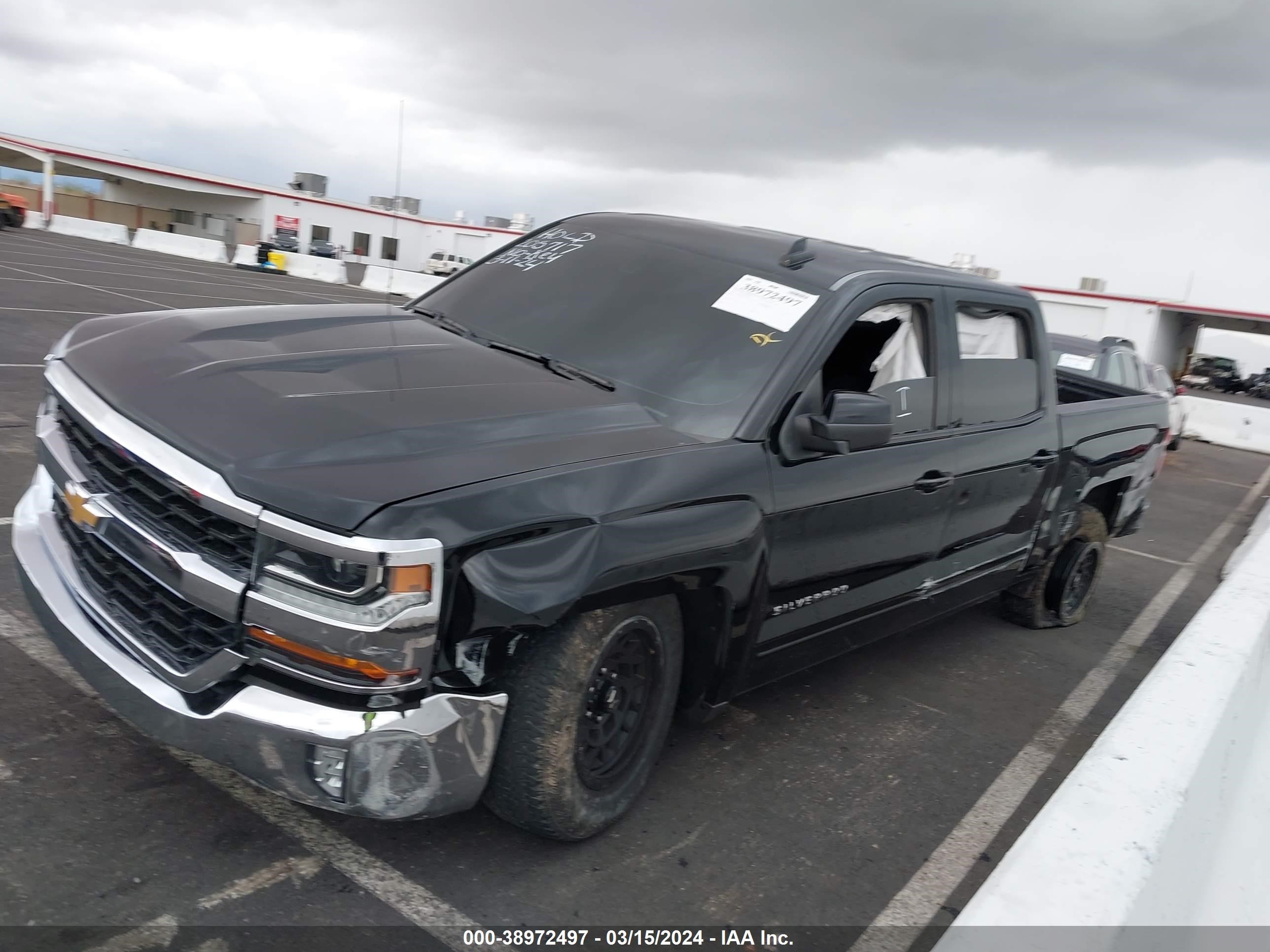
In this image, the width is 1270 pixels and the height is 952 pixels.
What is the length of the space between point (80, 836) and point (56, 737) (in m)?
0.55

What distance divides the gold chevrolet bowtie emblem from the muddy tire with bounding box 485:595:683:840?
125cm

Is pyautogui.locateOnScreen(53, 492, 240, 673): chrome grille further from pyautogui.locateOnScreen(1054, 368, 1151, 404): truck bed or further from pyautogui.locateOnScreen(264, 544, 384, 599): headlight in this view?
pyautogui.locateOnScreen(1054, 368, 1151, 404): truck bed

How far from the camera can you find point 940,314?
4211 millimetres

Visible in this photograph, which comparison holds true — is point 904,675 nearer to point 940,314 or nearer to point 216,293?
point 940,314

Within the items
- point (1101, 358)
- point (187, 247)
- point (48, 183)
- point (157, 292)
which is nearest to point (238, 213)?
point (48, 183)

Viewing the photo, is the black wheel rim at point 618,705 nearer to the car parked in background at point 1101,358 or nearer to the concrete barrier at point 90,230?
the car parked in background at point 1101,358

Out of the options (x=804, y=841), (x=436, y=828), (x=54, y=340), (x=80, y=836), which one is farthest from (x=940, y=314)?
(x=54, y=340)

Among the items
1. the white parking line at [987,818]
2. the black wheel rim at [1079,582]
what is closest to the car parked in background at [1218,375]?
the black wheel rim at [1079,582]

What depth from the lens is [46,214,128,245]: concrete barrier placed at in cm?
3447

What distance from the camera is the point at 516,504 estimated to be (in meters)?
2.48

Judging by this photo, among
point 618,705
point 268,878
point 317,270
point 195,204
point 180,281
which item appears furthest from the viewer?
point 195,204

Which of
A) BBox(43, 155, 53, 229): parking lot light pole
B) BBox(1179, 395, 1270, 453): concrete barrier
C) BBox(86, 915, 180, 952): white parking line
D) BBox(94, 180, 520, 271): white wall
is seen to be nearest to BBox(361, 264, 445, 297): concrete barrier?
BBox(43, 155, 53, 229): parking lot light pole

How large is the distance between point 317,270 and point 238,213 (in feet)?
91.1

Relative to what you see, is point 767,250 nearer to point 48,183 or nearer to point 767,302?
point 767,302
